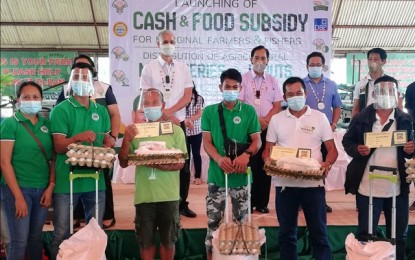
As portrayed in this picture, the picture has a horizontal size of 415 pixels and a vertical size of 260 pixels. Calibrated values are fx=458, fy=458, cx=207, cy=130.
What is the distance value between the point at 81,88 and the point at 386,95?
2.08 metres

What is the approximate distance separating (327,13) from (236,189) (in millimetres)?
3747

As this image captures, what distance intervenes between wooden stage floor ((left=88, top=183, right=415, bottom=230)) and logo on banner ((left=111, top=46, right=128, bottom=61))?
1.76m

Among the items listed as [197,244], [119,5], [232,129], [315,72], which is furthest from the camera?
[119,5]

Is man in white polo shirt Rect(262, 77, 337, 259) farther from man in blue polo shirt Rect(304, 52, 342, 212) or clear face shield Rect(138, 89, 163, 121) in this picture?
man in blue polo shirt Rect(304, 52, 342, 212)

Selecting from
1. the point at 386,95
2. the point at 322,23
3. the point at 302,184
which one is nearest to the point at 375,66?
the point at 386,95

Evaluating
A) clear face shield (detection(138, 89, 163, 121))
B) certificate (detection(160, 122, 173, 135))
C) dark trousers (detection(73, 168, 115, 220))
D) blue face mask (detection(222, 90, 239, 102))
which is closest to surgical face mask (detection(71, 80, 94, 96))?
clear face shield (detection(138, 89, 163, 121))

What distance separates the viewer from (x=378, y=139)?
9.92 ft

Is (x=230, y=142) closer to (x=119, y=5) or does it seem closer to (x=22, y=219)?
(x=22, y=219)

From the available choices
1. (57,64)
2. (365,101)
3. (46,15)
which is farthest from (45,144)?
(57,64)

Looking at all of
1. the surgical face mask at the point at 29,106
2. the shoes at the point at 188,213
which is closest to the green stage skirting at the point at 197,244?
the shoes at the point at 188,213

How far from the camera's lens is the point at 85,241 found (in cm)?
300

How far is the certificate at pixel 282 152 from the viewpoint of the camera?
307 cm

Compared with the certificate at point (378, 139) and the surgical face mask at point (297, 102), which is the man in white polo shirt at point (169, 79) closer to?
the surgical face mask at point (297, 102)

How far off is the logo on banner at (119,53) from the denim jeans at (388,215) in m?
3.92
